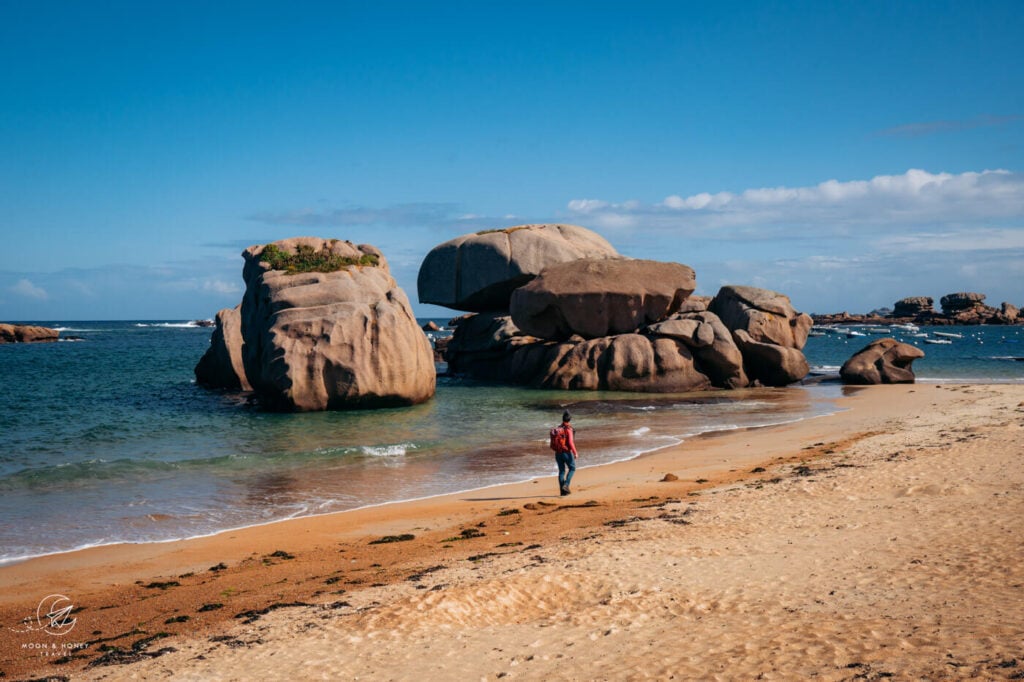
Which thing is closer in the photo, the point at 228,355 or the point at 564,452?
the point at 564,452

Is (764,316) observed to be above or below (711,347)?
above

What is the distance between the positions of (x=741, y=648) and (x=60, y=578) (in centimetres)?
902

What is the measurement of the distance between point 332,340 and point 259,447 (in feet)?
22.7

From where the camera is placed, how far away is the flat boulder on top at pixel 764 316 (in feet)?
120

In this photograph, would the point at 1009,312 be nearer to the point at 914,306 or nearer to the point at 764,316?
the point at 914,306

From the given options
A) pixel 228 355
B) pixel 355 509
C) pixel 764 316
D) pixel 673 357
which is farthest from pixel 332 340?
pixel 764 316

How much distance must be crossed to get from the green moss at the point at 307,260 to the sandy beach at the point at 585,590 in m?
17.6

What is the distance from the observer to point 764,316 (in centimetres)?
3672

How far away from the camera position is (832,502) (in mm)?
12188

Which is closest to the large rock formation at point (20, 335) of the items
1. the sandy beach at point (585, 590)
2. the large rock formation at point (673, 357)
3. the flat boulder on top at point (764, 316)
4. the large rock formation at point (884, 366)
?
the large rock formation at point (673, 357)

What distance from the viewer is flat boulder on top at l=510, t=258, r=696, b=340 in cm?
3553

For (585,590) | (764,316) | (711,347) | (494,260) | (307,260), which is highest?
(494,260)

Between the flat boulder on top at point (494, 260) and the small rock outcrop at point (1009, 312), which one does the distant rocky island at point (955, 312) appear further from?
the flat boulder on top at point (494, 260)

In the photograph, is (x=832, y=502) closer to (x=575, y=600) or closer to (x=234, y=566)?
(x=575, y=600)
